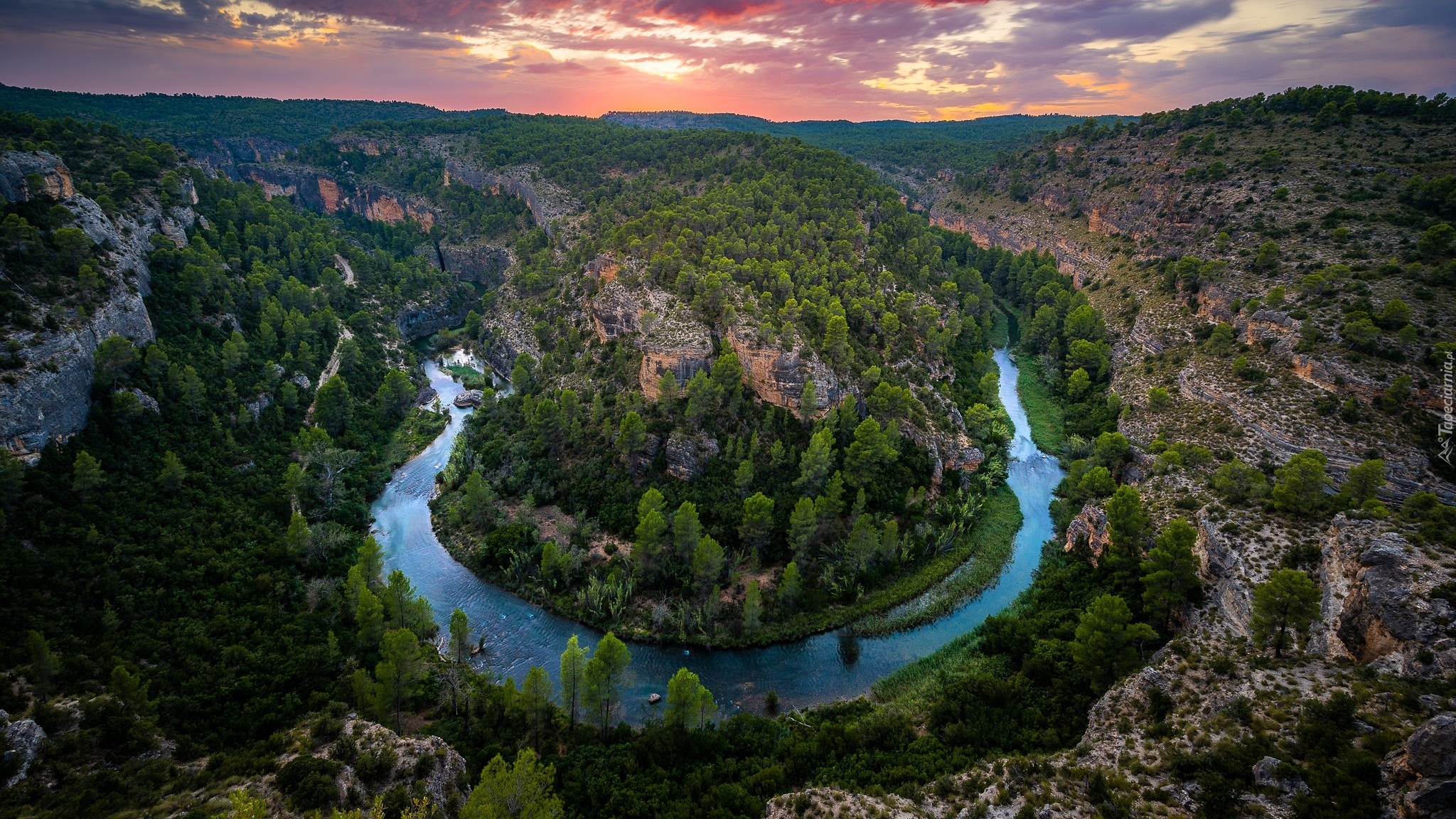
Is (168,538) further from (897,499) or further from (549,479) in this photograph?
(897,499)

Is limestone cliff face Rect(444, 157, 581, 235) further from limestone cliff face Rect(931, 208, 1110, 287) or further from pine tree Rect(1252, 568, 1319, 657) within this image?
pine tree Rect(1252, 568, 1319, 657)

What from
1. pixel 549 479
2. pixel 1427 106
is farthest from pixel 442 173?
pixel 1427 106

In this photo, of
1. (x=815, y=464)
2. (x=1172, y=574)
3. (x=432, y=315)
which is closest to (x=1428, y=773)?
(x=1172, y=574)

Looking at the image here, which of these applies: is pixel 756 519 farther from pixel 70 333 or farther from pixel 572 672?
pixel 70 333

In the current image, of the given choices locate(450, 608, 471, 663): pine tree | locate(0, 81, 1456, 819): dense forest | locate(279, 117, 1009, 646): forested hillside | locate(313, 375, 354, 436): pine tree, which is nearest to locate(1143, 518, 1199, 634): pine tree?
locate(0, 81, 1456, 819): dense forest

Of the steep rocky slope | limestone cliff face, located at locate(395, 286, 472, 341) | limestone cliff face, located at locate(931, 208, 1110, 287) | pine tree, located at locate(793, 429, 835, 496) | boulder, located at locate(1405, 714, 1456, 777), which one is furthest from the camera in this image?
limestone cliff face, located at locate(931, 208, 1110, 287)

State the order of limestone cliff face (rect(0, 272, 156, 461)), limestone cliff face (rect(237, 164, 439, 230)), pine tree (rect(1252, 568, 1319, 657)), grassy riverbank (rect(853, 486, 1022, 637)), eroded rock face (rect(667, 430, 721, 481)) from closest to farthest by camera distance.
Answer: pine tree (rect(1252, 568, 1319, 657)) < limestone cliff face (rect(0, 272, 156, 461)) < grassy riverbank (rect(853, 486, 1022, 637)) < eroded rock face (rect(667, 430, 721, 481)) < limestone cliff face (rect(237, 164, 439, 230))
